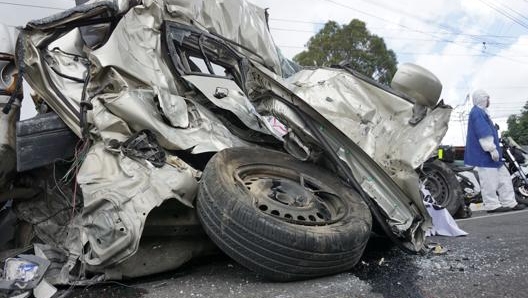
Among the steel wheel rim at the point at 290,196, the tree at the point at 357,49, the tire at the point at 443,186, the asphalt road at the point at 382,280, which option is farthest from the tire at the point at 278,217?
the tree at the point at 357,49

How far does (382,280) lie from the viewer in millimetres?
2332

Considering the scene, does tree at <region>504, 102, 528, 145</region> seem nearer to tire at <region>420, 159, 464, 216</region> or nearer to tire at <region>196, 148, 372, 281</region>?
tire at <region>420, 159, 464, 216</region>

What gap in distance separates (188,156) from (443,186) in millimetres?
3615

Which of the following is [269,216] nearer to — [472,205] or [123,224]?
[123,224]

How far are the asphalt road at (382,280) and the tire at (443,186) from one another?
7.49ft

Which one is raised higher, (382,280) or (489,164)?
(382,280)

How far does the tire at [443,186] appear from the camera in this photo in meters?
5.29

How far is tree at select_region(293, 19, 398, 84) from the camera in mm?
23000

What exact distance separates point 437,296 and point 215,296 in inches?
38.5

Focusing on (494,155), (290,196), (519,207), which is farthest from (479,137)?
(290,196)

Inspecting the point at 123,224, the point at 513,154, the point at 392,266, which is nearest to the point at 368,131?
the point at 392,266

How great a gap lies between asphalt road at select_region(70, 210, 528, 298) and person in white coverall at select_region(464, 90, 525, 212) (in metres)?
3.05

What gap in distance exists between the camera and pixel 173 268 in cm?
259

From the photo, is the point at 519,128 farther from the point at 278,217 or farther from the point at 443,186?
the point at 278,217
